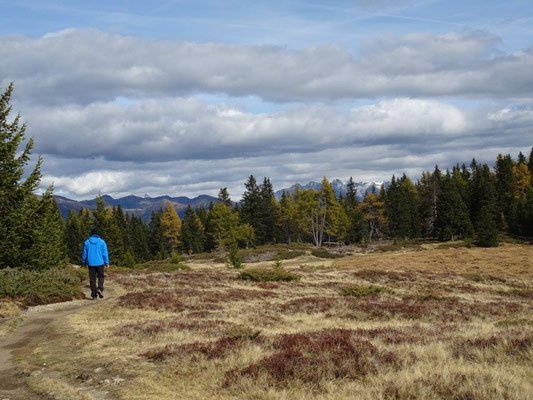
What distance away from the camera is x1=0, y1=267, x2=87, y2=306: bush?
17.7m

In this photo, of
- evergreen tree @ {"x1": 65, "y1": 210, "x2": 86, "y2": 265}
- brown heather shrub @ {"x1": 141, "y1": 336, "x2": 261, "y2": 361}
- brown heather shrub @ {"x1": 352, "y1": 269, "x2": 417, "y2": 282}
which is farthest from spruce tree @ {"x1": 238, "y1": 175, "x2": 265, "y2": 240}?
brown heather shrub @ {"x1": 141, "y1": 336, "x2": 261, "y2": 361}

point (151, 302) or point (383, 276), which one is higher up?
point (151, 302)

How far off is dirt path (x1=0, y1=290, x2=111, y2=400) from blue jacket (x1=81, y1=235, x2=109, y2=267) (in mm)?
1703

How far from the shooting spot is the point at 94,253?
18000mm

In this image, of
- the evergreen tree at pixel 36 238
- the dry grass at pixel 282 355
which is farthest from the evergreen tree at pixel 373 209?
the dry grass at pixel 282 355

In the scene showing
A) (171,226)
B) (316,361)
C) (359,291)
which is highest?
(171,226)

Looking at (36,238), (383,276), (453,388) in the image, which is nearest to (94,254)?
(36,238)

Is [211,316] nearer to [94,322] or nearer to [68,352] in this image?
[94,322]

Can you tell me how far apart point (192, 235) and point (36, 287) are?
102 meters

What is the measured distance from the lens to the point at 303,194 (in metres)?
100

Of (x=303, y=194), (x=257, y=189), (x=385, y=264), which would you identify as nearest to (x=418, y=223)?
(x=303, y=194)

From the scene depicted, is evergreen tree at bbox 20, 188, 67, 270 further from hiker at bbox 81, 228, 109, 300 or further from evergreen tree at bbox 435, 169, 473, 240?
evergreen tree at bbox 435, 169, 473, 240

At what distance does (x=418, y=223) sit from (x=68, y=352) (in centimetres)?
10695

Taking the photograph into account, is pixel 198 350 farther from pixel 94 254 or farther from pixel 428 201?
pixel 428 201
